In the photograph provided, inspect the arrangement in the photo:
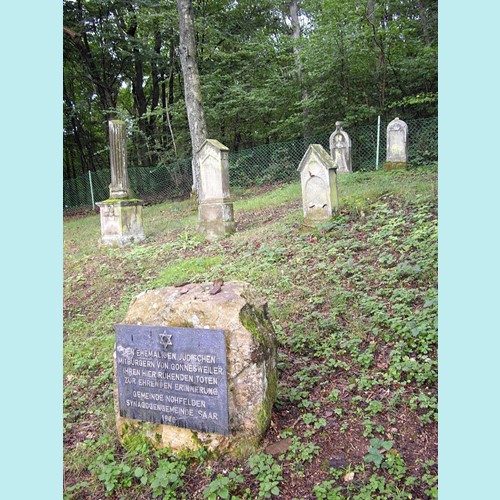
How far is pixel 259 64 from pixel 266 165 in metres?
5.97

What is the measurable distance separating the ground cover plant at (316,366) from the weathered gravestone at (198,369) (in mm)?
160

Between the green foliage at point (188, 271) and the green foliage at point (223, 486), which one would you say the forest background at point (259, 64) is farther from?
the green foliage at point (223, 486)

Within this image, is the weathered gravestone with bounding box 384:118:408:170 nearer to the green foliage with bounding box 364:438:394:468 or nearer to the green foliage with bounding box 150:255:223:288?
the green foliage with bounding box 150:255:223:288

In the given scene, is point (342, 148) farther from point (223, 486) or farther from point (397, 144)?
point (223, 486)

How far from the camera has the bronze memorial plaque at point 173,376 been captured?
9.64 ft

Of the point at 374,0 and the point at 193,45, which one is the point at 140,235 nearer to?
the point at 193,45

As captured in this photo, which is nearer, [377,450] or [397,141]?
[377,450]

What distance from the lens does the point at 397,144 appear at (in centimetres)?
1312

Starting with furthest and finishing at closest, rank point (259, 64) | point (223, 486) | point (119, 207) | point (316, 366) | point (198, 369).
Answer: point (259, 64), point (119, 207), point (316, 366), point (198, 369), point (223, 486)

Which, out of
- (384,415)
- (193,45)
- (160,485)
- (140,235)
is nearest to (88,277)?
(140,235)

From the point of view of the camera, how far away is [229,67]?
19828mm

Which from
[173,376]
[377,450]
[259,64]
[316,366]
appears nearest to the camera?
[377,450]

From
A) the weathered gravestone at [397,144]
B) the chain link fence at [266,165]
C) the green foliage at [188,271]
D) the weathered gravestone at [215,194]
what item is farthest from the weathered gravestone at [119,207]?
the weathered gravestone at [397,144]

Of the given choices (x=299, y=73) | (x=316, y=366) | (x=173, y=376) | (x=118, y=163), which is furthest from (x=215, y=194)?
(x=299, y=73)
